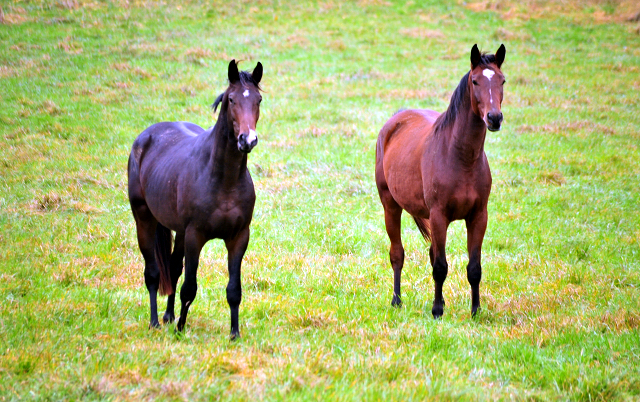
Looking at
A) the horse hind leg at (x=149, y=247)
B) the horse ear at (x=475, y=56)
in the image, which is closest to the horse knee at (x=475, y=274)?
the horse ear at (x=475, y=56)

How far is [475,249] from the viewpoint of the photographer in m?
5.93

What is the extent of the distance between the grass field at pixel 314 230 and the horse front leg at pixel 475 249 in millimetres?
175

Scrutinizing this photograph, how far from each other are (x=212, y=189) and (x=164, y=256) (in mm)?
1424

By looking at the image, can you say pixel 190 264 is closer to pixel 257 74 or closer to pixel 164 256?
pixel 164 256

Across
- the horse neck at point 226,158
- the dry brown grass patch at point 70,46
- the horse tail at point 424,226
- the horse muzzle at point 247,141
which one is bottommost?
the horse tail at point 424,226

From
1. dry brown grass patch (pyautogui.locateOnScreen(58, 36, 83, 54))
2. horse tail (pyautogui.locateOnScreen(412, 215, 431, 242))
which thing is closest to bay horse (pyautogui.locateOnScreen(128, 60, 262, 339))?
horse tail (pyautogui.locateOnScreen(412, 215, 431, 242))

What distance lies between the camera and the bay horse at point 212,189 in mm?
4762

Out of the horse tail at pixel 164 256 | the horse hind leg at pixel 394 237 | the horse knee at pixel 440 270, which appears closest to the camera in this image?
the horse tail at pixel 164 256

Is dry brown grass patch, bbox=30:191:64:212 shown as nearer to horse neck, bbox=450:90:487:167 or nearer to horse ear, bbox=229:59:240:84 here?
horse ear, bbox=229:59:240:84

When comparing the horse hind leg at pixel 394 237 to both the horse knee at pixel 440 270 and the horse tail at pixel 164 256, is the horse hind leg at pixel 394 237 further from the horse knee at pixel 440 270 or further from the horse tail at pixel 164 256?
the horse tail at pixel 164 256

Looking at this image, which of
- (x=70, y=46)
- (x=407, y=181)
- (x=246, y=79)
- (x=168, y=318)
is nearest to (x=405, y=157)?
(x=407, y=181)

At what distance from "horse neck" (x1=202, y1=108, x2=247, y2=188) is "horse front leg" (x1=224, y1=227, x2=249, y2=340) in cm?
48

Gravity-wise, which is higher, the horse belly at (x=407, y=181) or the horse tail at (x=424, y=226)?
the horse belly at (x=407, y=181)

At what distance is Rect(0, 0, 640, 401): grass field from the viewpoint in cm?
423
